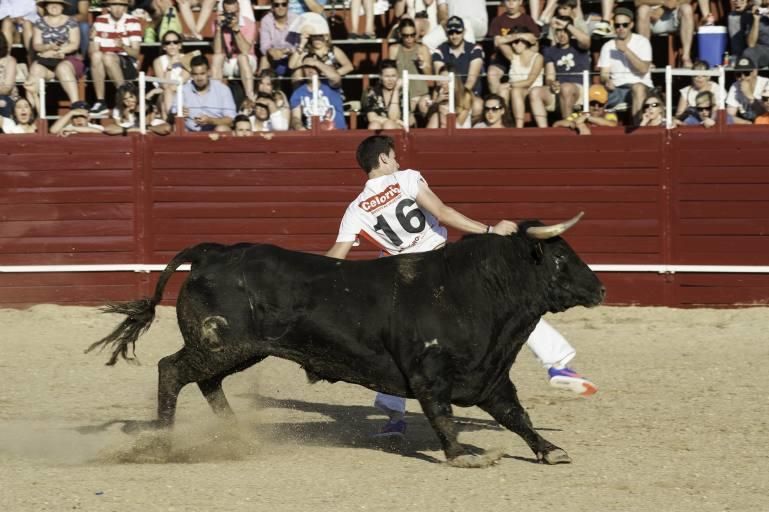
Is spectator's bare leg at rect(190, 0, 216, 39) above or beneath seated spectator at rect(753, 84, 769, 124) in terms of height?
above

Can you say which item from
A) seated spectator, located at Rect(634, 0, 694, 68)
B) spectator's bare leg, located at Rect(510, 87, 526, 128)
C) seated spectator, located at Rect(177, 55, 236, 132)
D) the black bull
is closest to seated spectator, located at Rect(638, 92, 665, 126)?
seated spectator, located at Rect(634, 0, 694, 68)

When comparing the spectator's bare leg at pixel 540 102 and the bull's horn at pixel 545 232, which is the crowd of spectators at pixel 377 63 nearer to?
the spectator's bare leg at pixel 540 102

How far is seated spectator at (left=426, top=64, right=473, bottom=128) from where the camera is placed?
12156 millimetres

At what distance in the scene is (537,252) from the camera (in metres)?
6.45

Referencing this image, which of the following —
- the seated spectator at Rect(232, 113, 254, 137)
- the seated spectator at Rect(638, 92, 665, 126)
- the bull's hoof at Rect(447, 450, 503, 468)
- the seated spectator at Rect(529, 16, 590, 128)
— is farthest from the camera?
the seated spectator at Rect(232, 113, 254, 137)

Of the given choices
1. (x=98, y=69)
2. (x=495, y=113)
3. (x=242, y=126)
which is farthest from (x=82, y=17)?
(x=495, y=113)

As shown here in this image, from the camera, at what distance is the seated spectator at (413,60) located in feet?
40.4

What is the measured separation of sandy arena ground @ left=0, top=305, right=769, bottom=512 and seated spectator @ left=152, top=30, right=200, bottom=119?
2.66 m

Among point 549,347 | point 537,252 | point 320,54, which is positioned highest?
point 320,54

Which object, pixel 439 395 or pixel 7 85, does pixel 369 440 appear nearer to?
pixel 439 395

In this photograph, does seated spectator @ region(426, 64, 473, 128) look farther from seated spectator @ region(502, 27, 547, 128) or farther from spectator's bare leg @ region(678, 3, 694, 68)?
spectator's bare leg @ region(678, 3, 694, 68)

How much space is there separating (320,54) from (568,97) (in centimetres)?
225

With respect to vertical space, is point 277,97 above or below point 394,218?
above

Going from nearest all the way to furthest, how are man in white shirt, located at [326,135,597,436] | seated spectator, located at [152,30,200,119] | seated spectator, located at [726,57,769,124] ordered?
man in white shirt, located at [326,135,597,436]
seated spectator, located at [726,57,769,124]
seated spectator, located at [152,30,200,119]
